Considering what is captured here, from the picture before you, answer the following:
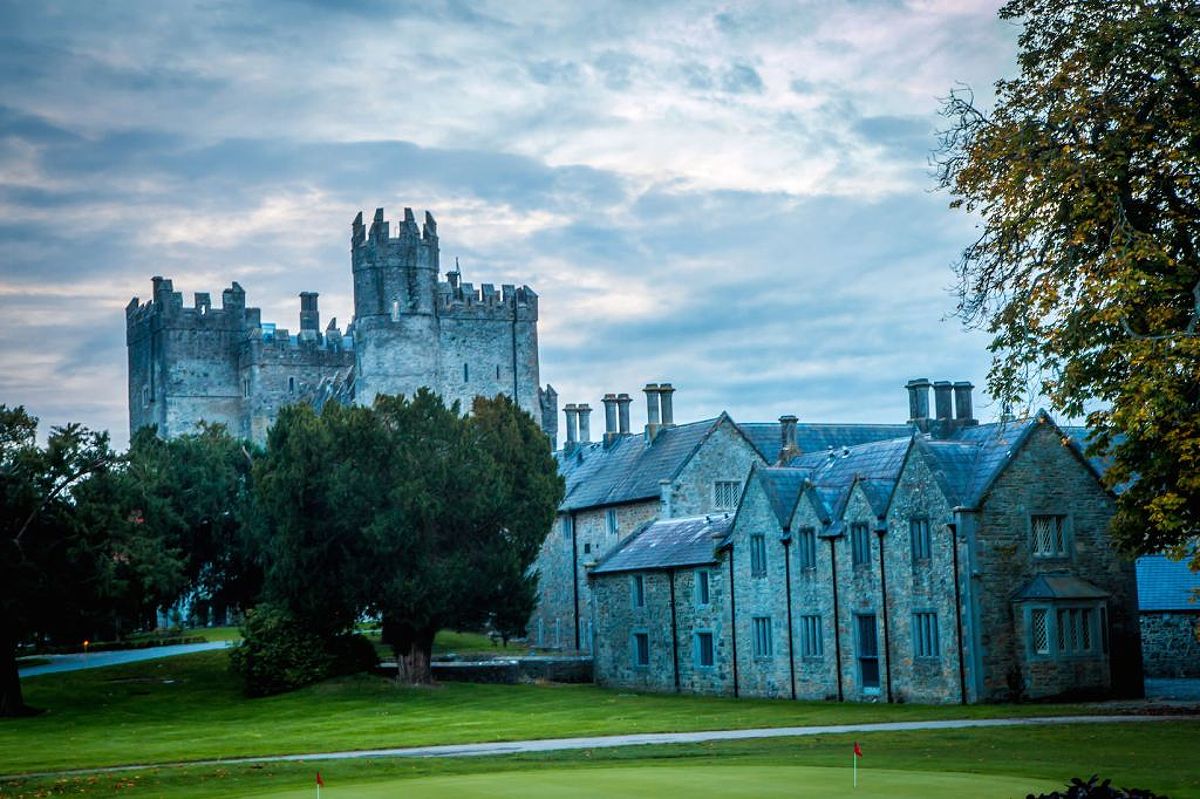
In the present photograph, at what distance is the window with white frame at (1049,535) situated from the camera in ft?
150

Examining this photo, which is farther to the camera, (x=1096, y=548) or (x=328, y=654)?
(x=328, y=654)

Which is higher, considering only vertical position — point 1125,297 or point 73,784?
point 1125,297

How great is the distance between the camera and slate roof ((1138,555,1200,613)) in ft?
175

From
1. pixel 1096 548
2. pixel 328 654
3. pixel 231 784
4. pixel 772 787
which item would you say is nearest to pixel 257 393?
pixel 328 654

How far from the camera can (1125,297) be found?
30.8 meters

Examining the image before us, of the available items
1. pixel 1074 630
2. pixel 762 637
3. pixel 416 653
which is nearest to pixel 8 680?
pixel 416 653

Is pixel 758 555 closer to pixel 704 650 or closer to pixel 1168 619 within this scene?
pixel 704 650

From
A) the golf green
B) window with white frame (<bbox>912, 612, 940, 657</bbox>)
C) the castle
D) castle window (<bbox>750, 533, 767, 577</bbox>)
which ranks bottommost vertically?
the golf green

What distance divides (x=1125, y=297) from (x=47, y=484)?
39.0 metres

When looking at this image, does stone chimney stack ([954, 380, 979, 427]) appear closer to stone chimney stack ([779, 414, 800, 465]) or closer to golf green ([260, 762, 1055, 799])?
stone chimney stack ([779, 414, 800, 465])

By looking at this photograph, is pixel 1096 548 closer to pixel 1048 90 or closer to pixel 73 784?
pixel 1048 90

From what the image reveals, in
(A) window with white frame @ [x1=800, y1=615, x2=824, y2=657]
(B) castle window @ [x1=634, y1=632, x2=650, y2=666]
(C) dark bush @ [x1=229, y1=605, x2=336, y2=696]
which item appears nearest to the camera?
(A) window with white frame @ [x1=800, y1=615, x2=824, y2=657]

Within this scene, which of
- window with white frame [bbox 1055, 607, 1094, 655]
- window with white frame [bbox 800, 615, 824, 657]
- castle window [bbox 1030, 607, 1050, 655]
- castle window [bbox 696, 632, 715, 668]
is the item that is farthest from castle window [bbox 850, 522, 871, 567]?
castle window [bbox 696, 632, 715, 668]

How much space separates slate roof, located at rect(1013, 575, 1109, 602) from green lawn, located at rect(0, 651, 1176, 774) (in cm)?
347
